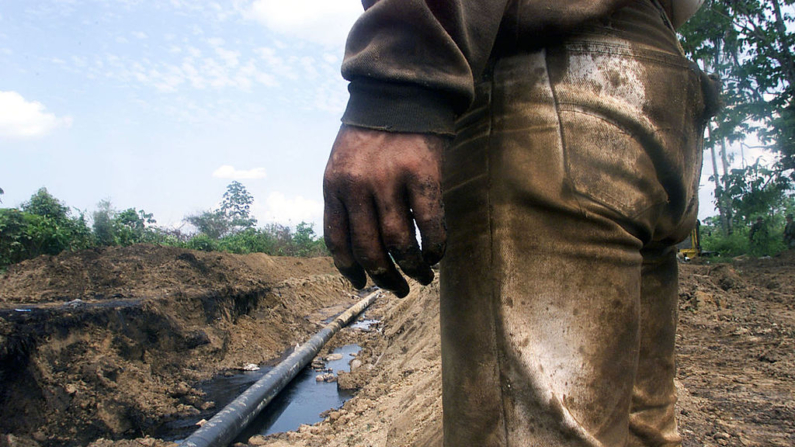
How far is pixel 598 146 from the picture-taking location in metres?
1.05

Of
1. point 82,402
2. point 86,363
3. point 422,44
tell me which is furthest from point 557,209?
point 86,363

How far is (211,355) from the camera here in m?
7.60

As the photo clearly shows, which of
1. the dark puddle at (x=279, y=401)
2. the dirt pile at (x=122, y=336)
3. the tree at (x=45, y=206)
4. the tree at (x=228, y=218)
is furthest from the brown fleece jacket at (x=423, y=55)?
the tree at (x=228, y=218)

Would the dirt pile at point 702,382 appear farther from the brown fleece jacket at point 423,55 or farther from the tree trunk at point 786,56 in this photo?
the tree trunk at point 786,56

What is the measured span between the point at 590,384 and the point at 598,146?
0.46 metres

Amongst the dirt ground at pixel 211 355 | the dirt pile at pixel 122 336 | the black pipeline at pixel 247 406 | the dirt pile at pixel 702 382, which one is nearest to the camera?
the dirt pile at pixel 702 382

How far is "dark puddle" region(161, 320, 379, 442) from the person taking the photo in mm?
5035

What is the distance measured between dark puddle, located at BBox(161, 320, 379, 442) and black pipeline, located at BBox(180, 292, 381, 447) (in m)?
0.19

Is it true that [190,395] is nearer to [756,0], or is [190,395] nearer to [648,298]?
[648,298]

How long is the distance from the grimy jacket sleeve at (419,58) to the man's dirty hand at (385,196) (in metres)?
0.03

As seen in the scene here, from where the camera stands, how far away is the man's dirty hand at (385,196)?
99 centimetres

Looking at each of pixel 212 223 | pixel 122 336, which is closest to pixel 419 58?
pixel 122 336

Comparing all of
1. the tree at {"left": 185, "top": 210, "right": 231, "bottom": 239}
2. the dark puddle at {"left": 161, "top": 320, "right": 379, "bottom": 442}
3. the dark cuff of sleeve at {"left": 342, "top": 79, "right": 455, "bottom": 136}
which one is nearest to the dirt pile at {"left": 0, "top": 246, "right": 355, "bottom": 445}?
the dark puddle at {"left": 161, "top": 320, "right": 379, "bottom": 442}

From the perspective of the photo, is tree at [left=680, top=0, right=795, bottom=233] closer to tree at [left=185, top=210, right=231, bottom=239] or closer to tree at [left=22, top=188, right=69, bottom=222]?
tree at [left=22, top=188, right=69, bottom=222]
